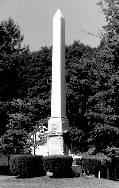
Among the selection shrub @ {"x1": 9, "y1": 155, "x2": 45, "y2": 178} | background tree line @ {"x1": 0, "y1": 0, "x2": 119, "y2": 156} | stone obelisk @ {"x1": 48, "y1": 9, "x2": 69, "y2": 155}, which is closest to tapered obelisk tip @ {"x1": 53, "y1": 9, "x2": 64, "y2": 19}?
stone obelisk @ {"x1": 48, "y1": 9, "x2": 69, "y2": 155}

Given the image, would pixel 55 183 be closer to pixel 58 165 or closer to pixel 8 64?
pixel 58 165

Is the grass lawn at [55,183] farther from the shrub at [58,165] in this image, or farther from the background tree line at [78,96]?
the background tree line at [78,96]

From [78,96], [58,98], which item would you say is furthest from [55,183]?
[78,96]

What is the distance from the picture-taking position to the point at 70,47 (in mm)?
49312

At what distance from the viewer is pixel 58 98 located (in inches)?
920

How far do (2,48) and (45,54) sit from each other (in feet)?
58.5

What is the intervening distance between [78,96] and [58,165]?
1074cm

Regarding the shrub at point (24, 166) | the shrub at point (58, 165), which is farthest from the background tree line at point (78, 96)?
the shrub at point (24, 166)

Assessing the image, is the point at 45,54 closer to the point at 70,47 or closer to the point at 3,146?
the point at 70,47

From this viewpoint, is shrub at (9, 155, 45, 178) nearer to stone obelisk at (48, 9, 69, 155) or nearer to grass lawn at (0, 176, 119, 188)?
grass lawn at (0, 176, 119, 188)

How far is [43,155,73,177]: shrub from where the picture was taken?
64.6 ft

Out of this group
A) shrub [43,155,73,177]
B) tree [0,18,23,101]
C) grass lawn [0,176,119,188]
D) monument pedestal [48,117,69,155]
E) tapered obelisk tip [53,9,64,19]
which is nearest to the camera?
grass lawn [0,176,119,188]

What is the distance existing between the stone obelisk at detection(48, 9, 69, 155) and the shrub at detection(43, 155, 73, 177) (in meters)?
2.80

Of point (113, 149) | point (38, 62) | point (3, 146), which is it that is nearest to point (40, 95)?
point (38, 62)
